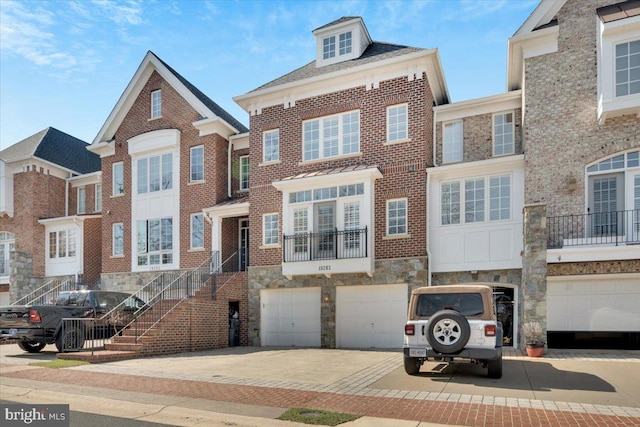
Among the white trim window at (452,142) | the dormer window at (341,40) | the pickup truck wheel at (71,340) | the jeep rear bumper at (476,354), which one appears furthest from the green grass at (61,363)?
the dormer window at (341,40)

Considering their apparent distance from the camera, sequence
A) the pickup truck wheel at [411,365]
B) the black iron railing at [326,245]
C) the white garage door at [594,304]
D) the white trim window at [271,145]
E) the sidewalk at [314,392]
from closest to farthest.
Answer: the sidewalk at [314,392] < the pickup truck wheel at [411,365] < the white garage door at [594,304] < the black iron railing at [326,245] < the white trim window at [271,145]

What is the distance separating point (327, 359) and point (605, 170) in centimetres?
987

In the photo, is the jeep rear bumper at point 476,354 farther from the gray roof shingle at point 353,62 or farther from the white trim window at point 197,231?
the white trim window at point 197,231

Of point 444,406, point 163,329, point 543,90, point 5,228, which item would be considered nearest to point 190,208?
point 163,329

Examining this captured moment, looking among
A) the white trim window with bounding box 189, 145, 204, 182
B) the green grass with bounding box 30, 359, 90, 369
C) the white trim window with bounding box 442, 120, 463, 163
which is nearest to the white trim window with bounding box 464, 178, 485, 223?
the white trim window with bounding box 442, 120, 463, 163

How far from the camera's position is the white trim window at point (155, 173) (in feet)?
71.5

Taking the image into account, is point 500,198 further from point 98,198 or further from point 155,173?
point 98,198

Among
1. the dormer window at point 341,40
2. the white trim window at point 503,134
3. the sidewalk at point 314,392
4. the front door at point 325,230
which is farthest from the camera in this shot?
the dormer window at point 341,40

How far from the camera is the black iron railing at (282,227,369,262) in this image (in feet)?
53.0

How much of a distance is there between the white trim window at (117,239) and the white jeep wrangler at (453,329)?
1719 cm

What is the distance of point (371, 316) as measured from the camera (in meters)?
16.4

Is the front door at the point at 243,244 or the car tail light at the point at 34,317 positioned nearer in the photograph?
the car tail light at the point at 34,317

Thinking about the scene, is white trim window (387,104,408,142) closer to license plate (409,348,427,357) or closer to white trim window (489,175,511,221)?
white trim window (489,175,511,221)

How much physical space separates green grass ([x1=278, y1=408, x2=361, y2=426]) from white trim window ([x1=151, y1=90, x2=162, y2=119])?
60.3ft
